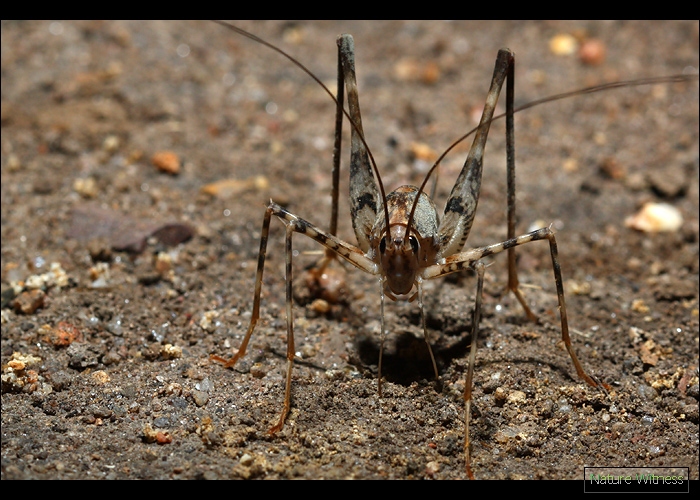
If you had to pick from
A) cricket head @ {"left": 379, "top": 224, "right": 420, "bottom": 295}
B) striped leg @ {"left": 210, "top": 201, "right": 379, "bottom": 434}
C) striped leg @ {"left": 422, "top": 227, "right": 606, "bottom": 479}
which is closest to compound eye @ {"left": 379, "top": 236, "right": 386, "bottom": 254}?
cricket head @ {"left": 379, "top": 224, "right": 420, "bottom": 295}

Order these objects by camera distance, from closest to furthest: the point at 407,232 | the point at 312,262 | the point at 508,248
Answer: the point at 407,232 → the point at 508,248 → the point at 312,262

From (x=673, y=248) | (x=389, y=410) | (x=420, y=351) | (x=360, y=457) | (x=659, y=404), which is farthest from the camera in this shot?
(x=673, y=248)

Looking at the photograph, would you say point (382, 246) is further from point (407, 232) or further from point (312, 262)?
point (312, 262)

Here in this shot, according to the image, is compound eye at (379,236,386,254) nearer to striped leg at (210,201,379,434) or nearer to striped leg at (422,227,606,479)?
striped leg at (210,201,379,434)

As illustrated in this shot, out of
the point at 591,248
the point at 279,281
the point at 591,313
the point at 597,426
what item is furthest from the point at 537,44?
the point at 597,426

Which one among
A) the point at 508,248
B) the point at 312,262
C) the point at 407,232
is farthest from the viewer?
the point at 312,262

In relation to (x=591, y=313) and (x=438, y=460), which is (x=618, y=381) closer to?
(x=591, y=313)

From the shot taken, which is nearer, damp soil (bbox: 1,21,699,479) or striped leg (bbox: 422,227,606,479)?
damp soil (bbox: 1,21,699,479)

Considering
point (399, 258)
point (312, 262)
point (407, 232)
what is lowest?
point (399, 258)

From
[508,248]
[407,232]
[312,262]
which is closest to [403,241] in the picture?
[407,232]
